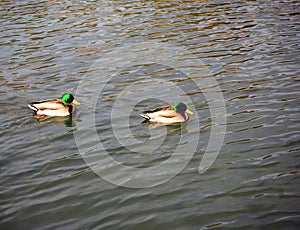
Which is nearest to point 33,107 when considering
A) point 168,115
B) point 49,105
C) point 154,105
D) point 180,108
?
point 49,105

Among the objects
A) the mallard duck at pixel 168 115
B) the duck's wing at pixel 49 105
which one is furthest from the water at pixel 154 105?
the duck's wing at pixel 49 105

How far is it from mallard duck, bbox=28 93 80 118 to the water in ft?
0.84

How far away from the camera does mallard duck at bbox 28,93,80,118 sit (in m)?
10.6

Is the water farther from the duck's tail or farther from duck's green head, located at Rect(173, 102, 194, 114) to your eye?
duck's green head, located at Rect(173, 102, 194, 114)

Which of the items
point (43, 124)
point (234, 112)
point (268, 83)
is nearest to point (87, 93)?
point (43, 124)

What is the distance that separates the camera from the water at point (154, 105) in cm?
686

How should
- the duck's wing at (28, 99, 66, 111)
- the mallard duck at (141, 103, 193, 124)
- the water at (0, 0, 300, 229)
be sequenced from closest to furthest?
the water at (0, 0, 300, 229) < the mallard duck at (141, 103, 193, 124) < the duck's wing at (28, 99, 66, 111)

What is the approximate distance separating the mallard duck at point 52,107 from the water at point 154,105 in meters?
0.26

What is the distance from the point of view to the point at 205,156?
837 cm

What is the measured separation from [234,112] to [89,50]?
764 centimetres

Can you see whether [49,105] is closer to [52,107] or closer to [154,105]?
[52,107]

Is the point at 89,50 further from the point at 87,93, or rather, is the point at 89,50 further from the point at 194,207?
the point at 194,207

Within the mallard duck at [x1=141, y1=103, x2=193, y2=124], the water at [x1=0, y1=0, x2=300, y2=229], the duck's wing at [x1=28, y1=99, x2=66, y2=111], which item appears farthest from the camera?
the duck's wing at [x1=28, y1=99, x2=66, y2=111]

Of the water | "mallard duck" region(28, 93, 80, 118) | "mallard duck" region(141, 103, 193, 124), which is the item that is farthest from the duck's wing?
"mallard duck" region(141, 103, 193, 124)
